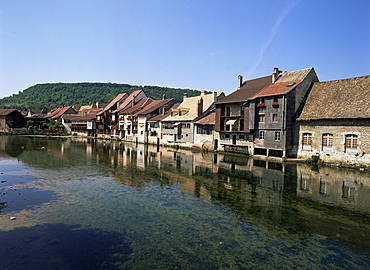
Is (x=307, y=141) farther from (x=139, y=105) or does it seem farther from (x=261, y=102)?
(x=139, y=105)

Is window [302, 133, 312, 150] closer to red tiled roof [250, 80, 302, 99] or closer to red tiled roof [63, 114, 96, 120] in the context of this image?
red tiled roof [250, 80, 302, 99]

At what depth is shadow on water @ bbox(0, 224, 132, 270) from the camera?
8.31m

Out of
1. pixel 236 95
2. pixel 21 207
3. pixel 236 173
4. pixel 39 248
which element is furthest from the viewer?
pixel 236 95

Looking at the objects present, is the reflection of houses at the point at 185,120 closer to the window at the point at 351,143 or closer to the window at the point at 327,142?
the window at the point at 327,142

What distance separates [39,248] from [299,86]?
3358 cm

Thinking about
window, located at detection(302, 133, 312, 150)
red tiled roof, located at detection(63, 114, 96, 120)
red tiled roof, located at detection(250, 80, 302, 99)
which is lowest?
window, located at detection(302, 133, 312, 150)

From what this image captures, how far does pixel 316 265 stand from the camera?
877 centimetres

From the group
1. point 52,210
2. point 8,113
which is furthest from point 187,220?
point 8,113

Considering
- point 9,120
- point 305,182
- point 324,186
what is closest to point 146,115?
point 305,182

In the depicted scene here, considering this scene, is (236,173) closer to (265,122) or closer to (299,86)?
(265,122)

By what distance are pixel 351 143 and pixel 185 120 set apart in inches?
1107

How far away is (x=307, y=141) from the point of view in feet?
105

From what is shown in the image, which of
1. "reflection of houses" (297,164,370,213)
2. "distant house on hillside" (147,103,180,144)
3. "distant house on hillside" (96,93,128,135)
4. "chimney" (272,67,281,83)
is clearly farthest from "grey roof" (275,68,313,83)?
"distant house on hillside" (96,93,128,135)

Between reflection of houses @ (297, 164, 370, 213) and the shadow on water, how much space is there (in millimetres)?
13197
